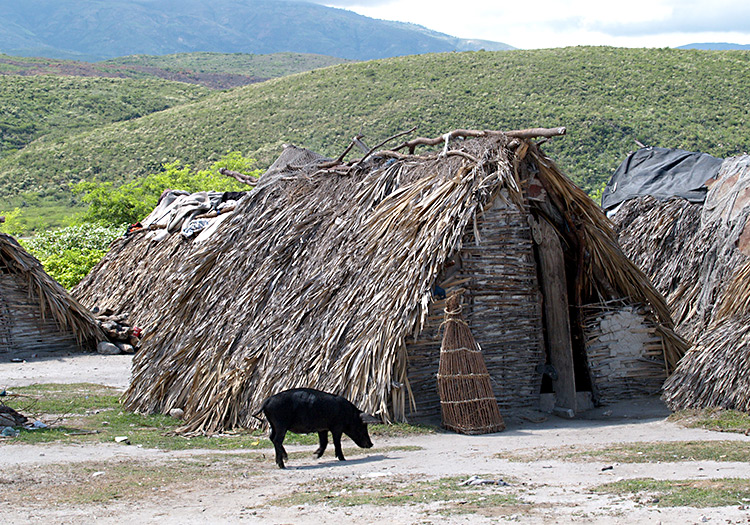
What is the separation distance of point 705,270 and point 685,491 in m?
7.48

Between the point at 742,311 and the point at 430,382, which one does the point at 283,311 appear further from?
the point at 742,311

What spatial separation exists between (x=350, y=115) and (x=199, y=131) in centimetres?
972

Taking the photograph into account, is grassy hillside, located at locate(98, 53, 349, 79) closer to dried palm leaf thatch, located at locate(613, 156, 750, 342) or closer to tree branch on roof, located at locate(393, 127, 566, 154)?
dried palm leaf thatch, located at locate(613, 156, 750, 342)

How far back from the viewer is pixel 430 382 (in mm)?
8766

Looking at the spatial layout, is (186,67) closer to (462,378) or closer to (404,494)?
(462,378)

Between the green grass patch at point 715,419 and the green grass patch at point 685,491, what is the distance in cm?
256

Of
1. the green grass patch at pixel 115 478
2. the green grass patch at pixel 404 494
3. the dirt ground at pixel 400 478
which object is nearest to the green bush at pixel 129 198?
the dirt ground at pixel 400 478

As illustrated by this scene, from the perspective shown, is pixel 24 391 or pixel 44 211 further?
pixel 44 211

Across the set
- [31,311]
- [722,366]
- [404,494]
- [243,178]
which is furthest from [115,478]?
[243,178]

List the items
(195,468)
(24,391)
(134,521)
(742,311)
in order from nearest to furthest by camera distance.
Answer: (134,521) < (195,468) < (742,311) < (24,391)

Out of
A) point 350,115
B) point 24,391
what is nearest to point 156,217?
point 24,391

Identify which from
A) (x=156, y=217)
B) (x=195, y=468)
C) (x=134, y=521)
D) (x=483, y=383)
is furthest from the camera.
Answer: (x=156, y=217)

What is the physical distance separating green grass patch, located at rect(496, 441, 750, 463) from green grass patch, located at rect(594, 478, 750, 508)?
939mm

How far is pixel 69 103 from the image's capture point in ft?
216
